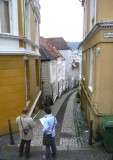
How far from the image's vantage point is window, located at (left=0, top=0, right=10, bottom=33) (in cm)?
1037

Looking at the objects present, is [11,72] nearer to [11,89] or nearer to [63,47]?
[11,89]

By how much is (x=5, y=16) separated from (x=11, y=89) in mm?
3096

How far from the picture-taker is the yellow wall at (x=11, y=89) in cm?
1032

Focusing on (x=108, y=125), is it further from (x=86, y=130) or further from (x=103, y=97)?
(x=86, y=130)

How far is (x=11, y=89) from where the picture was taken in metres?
10.7

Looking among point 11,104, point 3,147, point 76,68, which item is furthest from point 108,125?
point 76,68

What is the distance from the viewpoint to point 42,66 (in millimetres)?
24156

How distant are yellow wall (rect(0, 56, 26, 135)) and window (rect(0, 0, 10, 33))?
124 centimetres

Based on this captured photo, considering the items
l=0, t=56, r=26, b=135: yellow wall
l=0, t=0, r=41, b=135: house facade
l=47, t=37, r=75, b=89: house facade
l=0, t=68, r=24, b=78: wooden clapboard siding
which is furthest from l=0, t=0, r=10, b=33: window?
l=47, t=37, r=75, b=89: house facade

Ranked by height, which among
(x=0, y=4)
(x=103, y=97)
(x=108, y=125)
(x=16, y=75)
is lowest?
(x=108, y=125)

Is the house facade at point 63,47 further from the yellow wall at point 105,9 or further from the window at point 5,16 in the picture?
the yellow wall at point 105,9

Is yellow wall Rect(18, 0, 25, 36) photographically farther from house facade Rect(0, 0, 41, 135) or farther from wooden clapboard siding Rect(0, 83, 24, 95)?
wooden clapboard siding Rect(0, 83, 24, 95)

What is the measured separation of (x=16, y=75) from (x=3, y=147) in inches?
→ 127

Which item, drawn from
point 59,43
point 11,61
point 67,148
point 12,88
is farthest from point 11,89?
point 59,43
